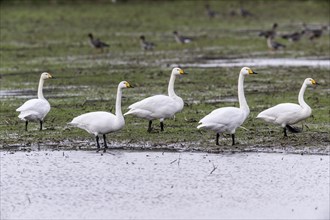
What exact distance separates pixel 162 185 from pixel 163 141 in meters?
3.42

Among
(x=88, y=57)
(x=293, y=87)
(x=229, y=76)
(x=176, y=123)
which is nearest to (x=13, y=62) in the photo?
(x=88, y=57)

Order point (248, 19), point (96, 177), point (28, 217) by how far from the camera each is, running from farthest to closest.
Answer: point (248, 19) < point (96, 177) < point (28, 217)

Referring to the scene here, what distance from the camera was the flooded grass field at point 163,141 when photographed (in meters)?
13.9

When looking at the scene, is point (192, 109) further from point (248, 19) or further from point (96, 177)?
point (248, 19)

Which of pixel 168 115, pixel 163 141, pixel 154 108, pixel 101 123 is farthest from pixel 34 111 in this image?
pixel 163 141

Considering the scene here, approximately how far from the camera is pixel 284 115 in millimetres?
18484

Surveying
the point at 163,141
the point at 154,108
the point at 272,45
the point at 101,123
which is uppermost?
the point at 272,45

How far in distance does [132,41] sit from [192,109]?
19.7 metres

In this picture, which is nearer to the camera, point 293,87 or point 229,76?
point 293,87

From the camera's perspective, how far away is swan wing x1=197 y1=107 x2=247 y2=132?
17.5 meters

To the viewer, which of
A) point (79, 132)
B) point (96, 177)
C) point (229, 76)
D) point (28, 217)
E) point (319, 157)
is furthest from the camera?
point (229, 76)

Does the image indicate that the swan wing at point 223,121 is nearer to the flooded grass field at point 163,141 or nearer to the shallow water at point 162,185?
the flooded grass field at point 163,141

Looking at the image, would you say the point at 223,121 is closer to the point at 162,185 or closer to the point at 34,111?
the point at 162,185

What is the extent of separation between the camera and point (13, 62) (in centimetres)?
3294
